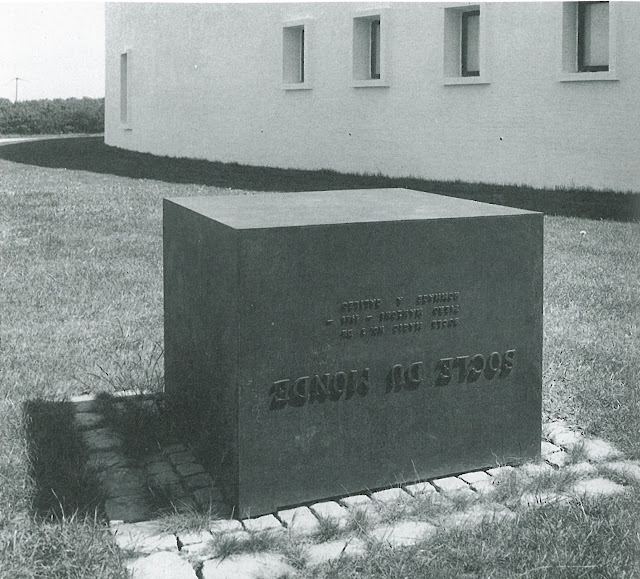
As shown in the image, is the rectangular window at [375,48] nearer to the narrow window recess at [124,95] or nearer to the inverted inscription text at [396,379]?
the narrow window recess at [124,95]

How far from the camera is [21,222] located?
37.0 feet

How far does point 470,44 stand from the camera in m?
16.6

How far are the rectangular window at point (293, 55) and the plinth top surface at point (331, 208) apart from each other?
50.5ft

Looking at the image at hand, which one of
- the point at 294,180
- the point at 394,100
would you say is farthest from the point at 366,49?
the point at 294,180

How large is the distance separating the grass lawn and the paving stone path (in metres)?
0.12

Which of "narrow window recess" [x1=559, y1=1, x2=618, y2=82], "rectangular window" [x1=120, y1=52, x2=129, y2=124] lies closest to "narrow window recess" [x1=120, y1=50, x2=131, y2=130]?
"rectangular window" [x1=120, y1=52, x2=129, y2=124]

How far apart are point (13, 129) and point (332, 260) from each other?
38.6m

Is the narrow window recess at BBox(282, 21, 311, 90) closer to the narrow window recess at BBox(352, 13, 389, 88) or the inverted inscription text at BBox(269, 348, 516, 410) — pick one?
the narrow window recess at BBox(352, 13, 389, 88)

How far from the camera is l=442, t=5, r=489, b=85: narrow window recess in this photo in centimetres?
1648

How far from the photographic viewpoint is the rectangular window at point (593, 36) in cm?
1455

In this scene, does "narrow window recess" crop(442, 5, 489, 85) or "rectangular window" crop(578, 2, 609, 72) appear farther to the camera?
"narrow window recess" crop(442, 5, 489, 85)

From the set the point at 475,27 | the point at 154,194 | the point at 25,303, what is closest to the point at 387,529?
the point at 25,303

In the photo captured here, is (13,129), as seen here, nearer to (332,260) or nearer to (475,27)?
(475,27)

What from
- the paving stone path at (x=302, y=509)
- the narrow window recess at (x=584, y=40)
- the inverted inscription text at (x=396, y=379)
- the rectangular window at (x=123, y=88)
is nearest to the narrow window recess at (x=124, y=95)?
the rectangular window at (x=123, y=88)
